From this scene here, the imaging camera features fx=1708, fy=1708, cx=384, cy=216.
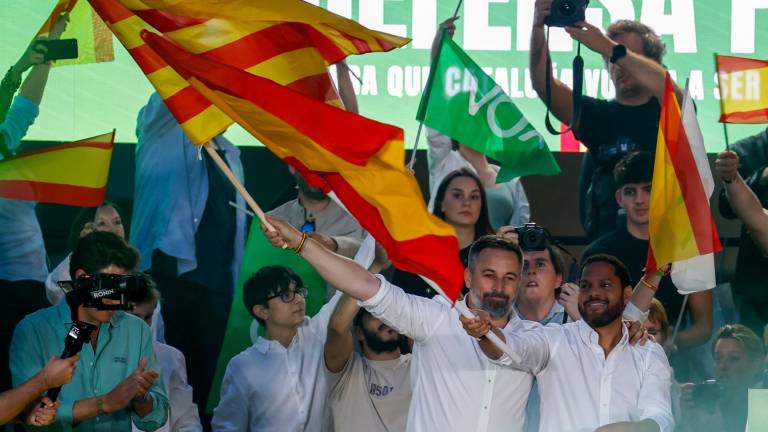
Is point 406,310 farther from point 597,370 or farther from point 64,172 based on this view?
point 64,172

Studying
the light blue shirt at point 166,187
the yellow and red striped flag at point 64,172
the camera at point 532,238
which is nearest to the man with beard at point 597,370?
the camera at point 532,238

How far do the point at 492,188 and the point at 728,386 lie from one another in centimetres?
163

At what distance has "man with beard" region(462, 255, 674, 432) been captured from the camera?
6.86m

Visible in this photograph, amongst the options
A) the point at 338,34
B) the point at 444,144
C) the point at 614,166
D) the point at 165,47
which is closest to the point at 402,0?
the point at 444,144

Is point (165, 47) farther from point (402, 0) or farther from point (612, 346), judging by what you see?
point (402, 0)

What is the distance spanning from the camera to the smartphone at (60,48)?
789 cm

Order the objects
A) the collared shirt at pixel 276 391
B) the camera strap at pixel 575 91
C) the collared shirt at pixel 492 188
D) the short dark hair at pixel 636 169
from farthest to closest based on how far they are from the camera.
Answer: the collared shirt at pixel 492 188 < the camera strap at pixel 575 91 < the short dark hair at pixel 636 169 < the collared shirt at pixel 276 391

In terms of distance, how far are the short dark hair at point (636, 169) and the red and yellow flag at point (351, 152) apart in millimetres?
2107

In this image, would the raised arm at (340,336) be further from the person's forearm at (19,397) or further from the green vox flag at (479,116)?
the person's forearm at (19,397)

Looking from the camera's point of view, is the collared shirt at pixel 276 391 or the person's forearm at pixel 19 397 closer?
the person's forearm at pixel 19 397

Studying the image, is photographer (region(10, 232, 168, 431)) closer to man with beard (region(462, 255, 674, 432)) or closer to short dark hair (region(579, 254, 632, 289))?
man with beard (region(462, 255, 674, 432))

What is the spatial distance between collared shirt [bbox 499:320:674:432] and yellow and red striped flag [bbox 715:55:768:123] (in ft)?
5.77

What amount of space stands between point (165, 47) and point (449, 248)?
1.34m

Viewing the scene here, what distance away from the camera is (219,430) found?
7816 mm
